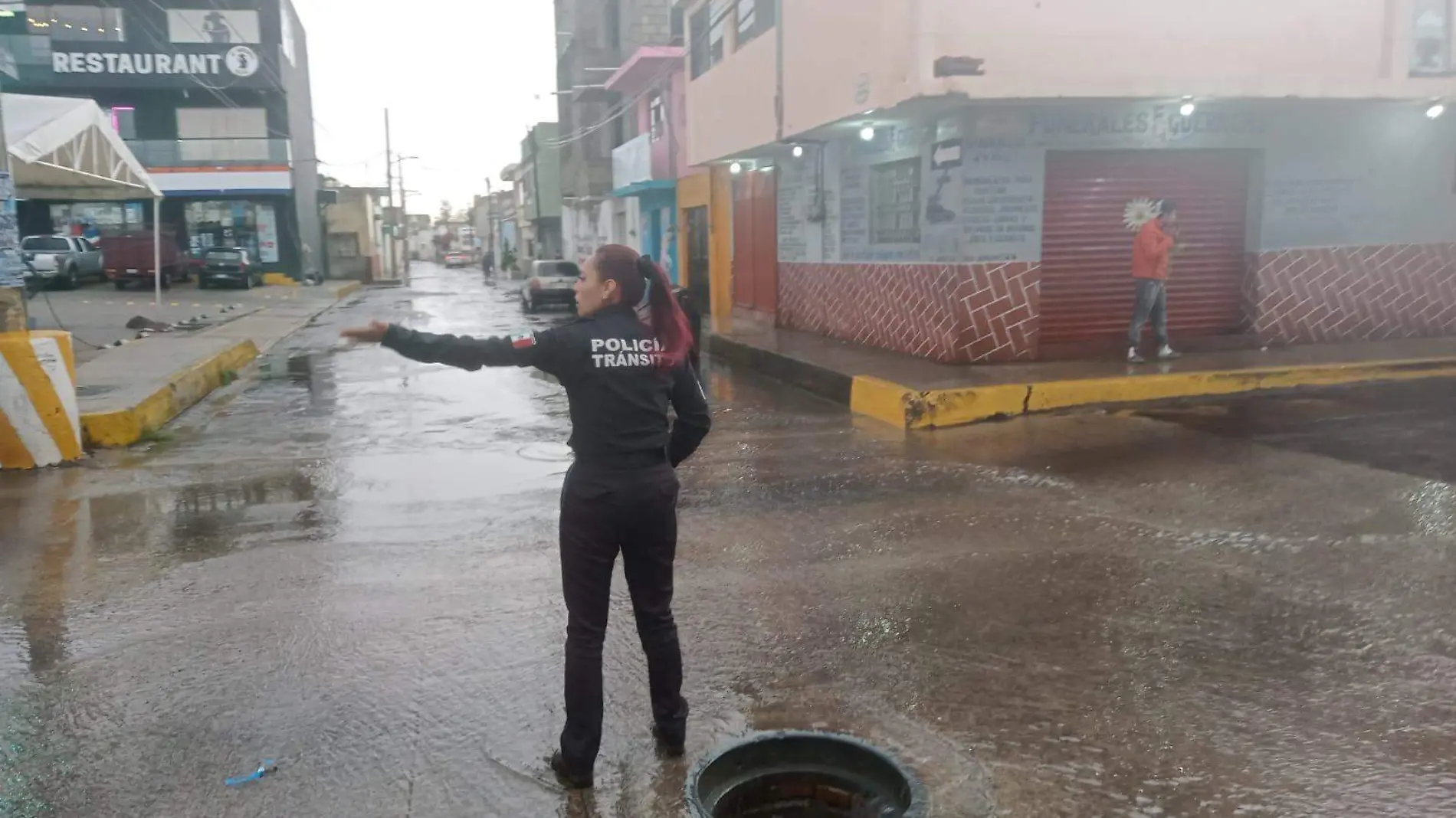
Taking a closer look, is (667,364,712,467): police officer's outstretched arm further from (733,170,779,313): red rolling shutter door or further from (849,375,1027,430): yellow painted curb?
(733,170,779,313): red rolling shutter door

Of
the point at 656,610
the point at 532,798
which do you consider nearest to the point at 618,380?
the point at 656,610

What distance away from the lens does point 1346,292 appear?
12375mm

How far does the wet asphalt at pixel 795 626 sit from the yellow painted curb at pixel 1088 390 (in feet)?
2.75

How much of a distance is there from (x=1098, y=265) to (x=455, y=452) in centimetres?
762

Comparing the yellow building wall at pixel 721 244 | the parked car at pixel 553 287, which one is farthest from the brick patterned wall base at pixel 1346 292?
the parked car at pixel 553 287

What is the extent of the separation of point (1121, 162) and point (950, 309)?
8.82ft

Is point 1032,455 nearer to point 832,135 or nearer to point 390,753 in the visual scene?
point 390,753

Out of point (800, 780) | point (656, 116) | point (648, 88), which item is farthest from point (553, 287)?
point (800, 780)

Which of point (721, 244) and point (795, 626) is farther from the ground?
point (721, 244)

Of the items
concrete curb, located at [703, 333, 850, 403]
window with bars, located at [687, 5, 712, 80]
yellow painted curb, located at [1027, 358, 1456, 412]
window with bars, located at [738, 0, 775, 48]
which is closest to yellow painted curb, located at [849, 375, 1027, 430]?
yellow painted curb, located at [1027, 358, 1456, 412]

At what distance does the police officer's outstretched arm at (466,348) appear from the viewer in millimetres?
3104

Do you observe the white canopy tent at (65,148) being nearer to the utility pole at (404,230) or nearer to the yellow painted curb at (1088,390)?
the yellow painted curb at (1088,390)

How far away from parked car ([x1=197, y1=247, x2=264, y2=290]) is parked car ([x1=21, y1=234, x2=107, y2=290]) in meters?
2.80

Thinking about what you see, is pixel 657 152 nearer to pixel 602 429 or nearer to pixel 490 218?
pixel 602 429
